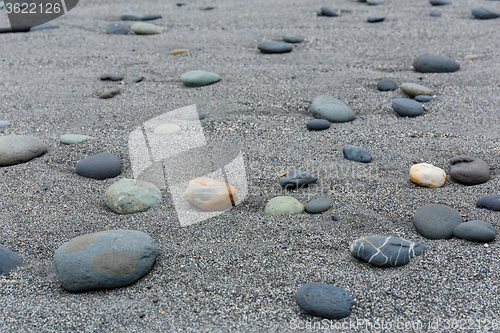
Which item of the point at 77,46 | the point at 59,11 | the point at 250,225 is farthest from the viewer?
the point at 59,11

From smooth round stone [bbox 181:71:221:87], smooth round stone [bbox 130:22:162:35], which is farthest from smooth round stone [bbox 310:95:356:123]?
smooth round stone [bbox 130:22:162:35]

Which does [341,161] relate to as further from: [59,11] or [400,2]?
[59,11]

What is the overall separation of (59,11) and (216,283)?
16.8ft

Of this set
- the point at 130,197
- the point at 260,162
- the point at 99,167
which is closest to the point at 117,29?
the point at 99,167

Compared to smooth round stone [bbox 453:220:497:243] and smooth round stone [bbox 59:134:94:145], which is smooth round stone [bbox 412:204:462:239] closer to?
smooth round stone [bbox 453:220:497:243]

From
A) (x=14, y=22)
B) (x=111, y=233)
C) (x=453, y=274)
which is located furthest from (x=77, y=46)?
(x=453, y=274)

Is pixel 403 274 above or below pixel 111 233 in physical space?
below

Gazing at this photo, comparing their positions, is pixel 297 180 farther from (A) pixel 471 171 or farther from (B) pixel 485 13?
(B) pixel 485 13

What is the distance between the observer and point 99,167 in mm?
2447

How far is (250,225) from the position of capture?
6.69 feet

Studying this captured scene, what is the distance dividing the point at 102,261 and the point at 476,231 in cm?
163

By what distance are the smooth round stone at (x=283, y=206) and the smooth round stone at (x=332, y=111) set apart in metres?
1.02

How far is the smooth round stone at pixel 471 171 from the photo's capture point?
229 centimetres

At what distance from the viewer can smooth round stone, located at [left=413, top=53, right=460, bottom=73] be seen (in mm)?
3641
